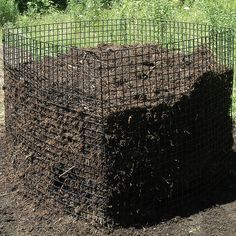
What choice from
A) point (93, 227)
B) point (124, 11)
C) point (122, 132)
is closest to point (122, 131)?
point (122, 132)

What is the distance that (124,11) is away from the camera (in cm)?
1020

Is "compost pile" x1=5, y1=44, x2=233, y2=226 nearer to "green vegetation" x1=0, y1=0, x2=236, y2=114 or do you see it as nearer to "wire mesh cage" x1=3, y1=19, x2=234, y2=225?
"wire mesh cage" x1=3, y1=19, x2=234, y2=225

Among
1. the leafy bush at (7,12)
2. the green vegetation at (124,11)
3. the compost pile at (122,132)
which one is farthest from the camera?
the leafy bush at (7,12)

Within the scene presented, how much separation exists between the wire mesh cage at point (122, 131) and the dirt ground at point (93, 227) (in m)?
0.09

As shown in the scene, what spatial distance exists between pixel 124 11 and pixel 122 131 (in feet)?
21.9

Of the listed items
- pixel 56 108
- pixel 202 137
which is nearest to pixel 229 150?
pixel 202 137

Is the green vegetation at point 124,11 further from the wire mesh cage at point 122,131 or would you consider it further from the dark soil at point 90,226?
the dark soil at point 90,226

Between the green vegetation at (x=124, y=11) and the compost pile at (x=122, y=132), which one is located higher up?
the green vegetation at (x=124, y=11)

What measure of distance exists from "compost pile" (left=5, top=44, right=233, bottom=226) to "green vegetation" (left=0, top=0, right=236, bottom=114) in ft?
10.8

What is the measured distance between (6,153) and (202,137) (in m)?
1.80

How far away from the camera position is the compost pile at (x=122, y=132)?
12.7 ft

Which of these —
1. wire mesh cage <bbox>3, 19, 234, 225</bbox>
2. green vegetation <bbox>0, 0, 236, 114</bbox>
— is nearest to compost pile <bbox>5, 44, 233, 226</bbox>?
wire mesh cage <bbox>3, 19, 234, 225</bbox>

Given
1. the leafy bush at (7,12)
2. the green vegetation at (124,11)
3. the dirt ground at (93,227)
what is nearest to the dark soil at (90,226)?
the dirt ground at (93,227)

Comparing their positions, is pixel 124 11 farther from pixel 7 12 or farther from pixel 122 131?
pixel 122 131
